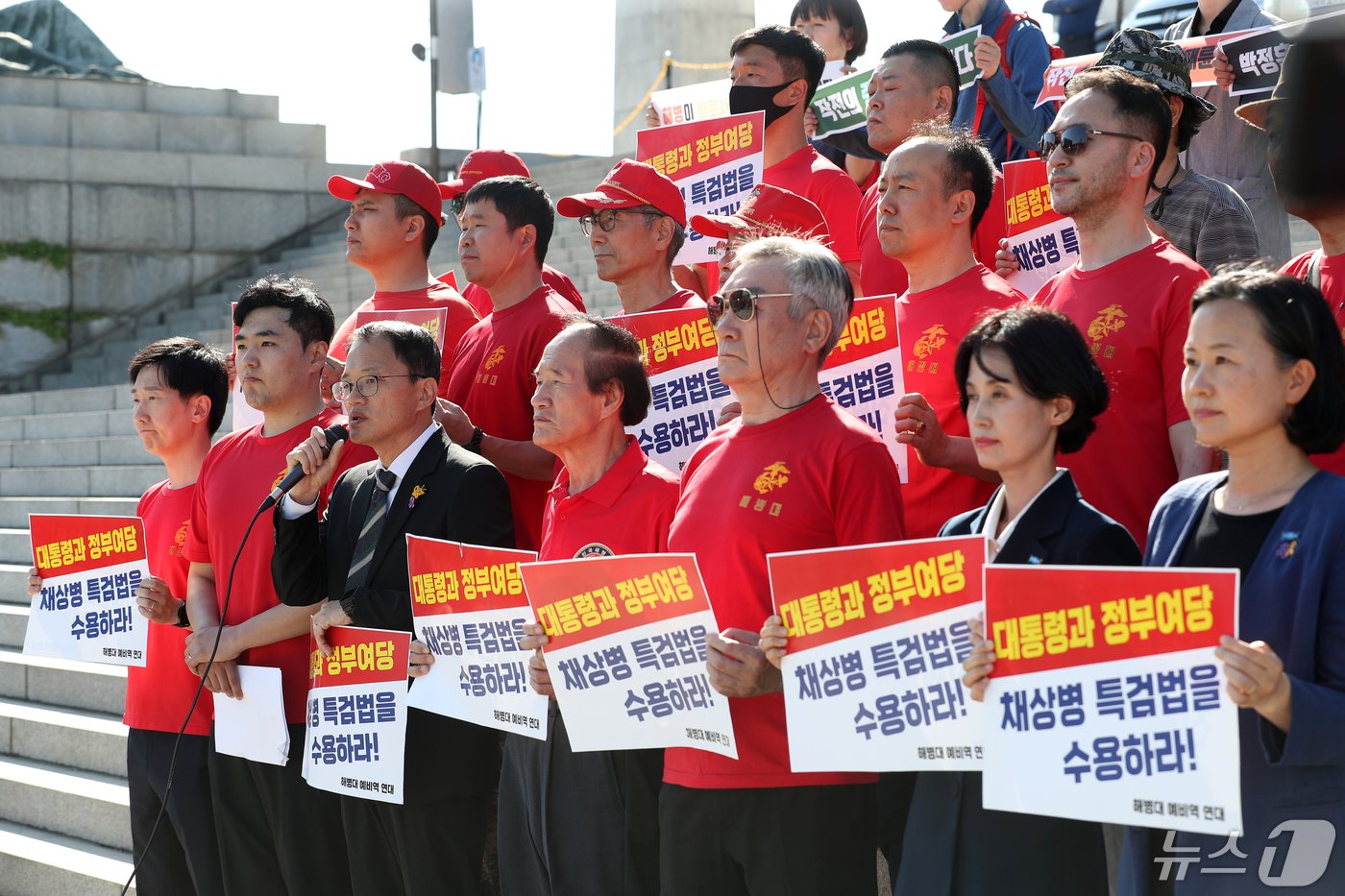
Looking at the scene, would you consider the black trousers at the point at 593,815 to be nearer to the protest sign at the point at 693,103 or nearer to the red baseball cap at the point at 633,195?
the red baseball cap at the point at 633,195

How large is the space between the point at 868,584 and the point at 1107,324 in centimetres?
114

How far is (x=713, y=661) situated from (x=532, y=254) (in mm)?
2682

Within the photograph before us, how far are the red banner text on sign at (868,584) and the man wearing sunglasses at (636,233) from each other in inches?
91.3

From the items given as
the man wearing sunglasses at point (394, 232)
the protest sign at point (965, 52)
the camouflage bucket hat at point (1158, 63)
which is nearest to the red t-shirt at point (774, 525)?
the camouflage bucket hat at point (1158, 63)

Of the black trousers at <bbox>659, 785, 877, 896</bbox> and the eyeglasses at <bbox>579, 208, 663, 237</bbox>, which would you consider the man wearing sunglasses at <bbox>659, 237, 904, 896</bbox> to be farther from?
the eyeglasses at <bbox>579, 208, 663, 237</bbox>

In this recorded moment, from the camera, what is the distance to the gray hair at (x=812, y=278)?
13.8 ft

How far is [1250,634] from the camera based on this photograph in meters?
3.11

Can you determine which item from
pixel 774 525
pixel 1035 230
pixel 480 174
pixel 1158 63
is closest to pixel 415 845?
pixel 774 525

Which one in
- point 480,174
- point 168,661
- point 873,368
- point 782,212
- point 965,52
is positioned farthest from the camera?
point 480,174

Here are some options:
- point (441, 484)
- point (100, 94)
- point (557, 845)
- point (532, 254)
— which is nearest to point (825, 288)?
point (441, 484)

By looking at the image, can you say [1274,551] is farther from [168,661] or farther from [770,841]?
[168,661]

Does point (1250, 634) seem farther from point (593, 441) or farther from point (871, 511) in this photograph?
point (593, 441)

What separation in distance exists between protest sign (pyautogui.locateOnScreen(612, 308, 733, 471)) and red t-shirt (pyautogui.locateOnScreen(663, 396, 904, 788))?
3.26 feet

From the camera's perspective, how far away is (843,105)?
6.91 m
